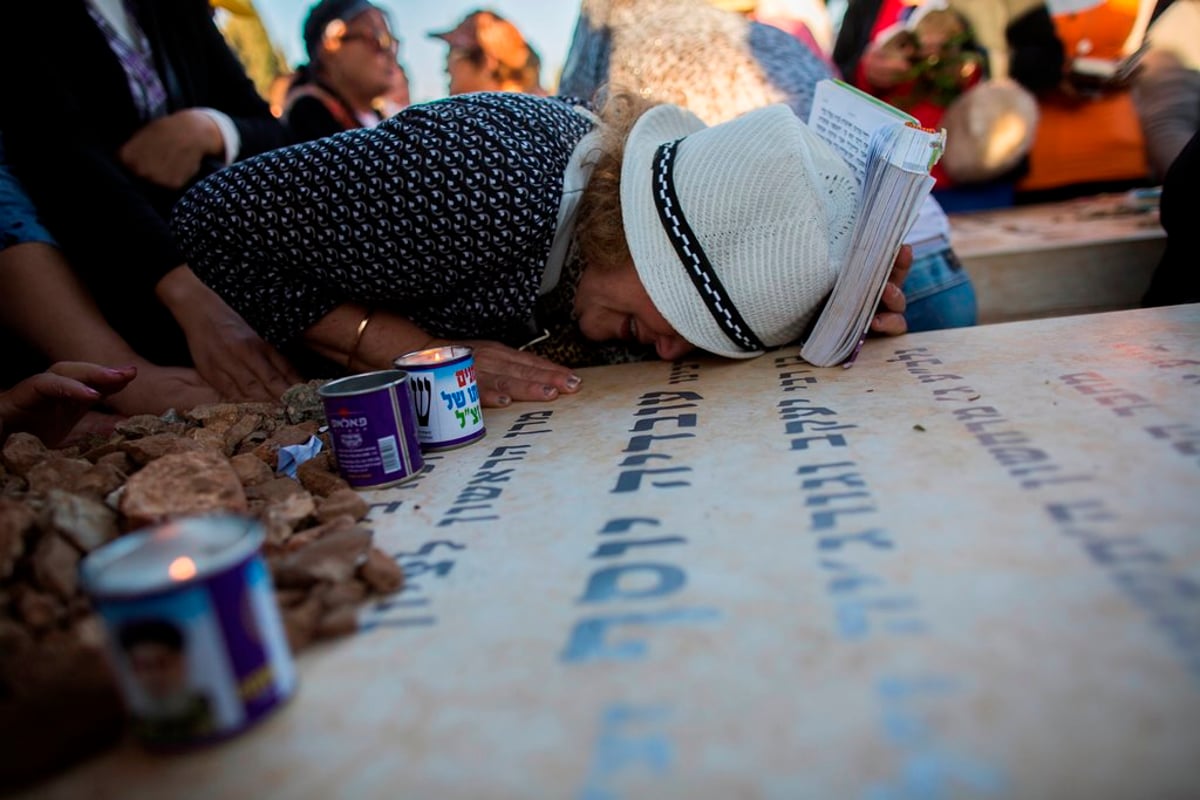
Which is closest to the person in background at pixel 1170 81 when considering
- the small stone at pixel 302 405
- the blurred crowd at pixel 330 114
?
the blurred crowd at pixel 330 114

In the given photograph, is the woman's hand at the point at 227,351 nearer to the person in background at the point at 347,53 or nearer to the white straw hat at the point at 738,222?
the white straw hat at the point at 738,222

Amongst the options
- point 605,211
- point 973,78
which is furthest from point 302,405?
point 973,78

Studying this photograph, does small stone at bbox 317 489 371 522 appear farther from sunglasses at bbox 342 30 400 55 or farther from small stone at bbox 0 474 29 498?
sunglasses at bbox 342 30 400 55

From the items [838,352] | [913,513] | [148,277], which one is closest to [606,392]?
[838,352]

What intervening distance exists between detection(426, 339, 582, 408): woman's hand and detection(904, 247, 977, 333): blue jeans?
2.54 feet

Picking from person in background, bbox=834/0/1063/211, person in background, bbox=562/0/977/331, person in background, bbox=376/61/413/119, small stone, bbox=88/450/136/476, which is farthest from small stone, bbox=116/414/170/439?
person in background, bbox=834/0/1063/211

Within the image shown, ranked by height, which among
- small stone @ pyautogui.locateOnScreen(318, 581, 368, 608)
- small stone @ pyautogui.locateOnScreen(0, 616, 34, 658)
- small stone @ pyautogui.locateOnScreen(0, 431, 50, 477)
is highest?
small stone @ pyautogui.locateOnScreen(0, 616, 34, 658)

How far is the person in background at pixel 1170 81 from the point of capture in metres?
2.67

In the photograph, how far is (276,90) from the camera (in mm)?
4492

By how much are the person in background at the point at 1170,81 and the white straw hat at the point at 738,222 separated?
85.8 inches

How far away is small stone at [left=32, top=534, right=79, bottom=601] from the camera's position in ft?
2.17

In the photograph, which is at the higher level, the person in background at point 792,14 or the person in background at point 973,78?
the person in background at point 792,14

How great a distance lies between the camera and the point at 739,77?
1.81 m

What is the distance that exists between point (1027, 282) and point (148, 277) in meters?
2.04
